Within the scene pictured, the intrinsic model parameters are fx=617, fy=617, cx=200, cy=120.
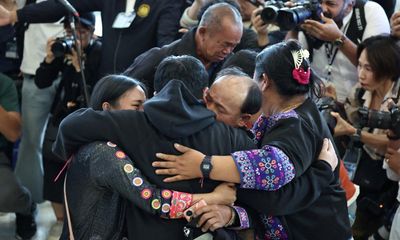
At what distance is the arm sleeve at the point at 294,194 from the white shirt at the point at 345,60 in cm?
136

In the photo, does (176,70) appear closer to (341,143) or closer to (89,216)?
(89,216)

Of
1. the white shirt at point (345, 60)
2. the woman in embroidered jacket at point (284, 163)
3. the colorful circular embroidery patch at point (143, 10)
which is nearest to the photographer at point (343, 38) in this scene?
the white shirt at point (345, 60)

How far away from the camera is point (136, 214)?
5.13 ft

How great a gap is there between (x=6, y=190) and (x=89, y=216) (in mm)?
1680

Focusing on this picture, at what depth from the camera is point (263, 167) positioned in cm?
154

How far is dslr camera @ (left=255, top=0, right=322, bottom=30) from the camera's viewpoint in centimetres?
265

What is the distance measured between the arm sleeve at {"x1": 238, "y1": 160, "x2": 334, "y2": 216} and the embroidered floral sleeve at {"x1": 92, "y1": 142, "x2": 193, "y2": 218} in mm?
186

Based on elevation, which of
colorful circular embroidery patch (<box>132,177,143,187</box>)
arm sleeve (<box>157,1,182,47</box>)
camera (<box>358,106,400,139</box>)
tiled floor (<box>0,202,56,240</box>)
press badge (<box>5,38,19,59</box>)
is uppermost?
colorful circular embroidery patch (<box>132,177,143,187</box>)

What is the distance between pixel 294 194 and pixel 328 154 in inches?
6.8

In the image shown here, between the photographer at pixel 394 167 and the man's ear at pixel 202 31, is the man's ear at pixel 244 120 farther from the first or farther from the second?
the photographer at pixel 394 167

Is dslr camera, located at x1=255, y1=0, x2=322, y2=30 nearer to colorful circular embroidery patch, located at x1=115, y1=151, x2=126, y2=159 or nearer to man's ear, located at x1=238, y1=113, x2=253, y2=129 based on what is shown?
man's ear, located at x1=238, y1=113, x2=253, y2=129

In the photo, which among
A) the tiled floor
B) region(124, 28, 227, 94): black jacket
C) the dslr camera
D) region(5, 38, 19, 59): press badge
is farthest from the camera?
region(5, 38, 19, 59): press badge

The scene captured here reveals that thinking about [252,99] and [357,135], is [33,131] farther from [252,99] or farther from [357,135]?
[252,99]

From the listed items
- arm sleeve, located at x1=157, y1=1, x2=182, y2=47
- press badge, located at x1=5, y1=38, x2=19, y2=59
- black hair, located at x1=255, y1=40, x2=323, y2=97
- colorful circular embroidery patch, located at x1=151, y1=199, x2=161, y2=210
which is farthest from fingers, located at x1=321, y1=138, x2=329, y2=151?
press badge, located at x1=5, y1=38, x2=19, y2=59
